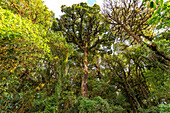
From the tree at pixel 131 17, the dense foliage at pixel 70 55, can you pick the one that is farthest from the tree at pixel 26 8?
the tree at pixel 131 17

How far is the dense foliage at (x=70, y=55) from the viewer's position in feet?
10.9

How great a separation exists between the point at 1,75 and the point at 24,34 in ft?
5.99

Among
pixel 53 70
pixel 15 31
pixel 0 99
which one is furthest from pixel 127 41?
pixel 0 99

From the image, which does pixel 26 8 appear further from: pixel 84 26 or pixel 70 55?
pixel 84 26

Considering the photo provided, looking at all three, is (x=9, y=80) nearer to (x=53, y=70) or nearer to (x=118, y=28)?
(x=53, y=70)

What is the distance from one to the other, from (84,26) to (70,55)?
4407 millimetres

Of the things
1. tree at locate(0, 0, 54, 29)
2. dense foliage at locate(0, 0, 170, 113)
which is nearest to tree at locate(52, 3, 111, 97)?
dense foliage at locate(0, 0, 170, 113)

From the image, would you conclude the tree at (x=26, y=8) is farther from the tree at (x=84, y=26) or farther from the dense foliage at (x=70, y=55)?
the tree at (x=84, y=26)

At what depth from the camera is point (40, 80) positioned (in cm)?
639

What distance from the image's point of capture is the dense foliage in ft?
10.9

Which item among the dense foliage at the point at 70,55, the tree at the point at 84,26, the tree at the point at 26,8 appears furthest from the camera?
the tree at the point at 84,26

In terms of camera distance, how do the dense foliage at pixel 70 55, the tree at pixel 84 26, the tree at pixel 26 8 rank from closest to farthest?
the dense foliage at pixel 70 55 < the tree at pixel 26 8 < the tree at pixel 84 26

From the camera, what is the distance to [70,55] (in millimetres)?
9148

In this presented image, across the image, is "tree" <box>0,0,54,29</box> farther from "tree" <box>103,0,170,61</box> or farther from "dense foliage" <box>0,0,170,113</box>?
"tree" <box>103,0,170,61</box>
